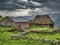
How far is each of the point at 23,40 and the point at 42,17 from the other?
11.5 metres

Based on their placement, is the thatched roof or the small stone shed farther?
the thatched roof

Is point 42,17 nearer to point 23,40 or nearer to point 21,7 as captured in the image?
point 21,7

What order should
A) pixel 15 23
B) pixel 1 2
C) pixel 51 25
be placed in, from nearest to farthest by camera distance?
pixel 1 2
pixel 15 23
pixel 51 25

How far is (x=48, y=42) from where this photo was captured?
1334 cm

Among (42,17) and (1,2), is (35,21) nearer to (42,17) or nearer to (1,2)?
(42,17)

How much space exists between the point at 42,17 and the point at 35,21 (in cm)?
110

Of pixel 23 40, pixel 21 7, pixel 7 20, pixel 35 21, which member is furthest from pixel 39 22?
pixel 23 40

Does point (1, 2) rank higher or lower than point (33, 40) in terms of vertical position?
higher

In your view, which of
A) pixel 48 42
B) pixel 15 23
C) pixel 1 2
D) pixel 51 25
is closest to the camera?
pixel 48 42

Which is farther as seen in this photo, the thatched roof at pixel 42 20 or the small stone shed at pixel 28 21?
the thatched roof at pixel 42 20

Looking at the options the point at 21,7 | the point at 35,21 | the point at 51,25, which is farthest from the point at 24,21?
the point at 21,7

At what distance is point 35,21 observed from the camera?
24.5 meters

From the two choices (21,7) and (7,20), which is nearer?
(21,7)

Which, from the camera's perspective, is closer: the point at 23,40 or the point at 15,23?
the point at 23,40
